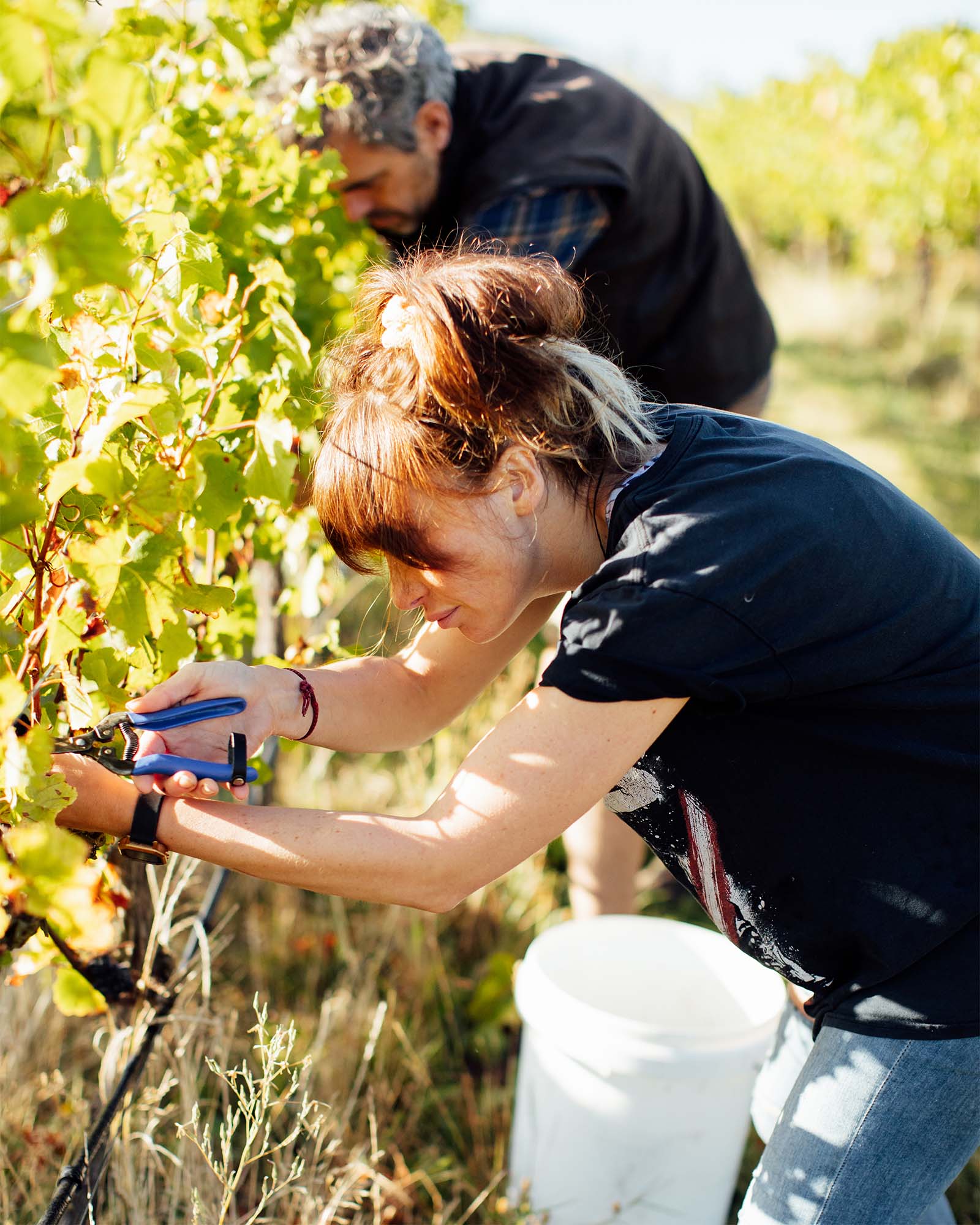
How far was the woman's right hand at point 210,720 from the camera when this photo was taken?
117 centimetres

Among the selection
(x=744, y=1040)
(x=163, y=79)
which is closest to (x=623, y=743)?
(x=744, y=1040)

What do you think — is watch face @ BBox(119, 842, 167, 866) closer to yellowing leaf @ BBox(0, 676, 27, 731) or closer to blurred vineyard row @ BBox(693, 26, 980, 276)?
yellowing leaf @ BBox(0, 676, 27, 731)

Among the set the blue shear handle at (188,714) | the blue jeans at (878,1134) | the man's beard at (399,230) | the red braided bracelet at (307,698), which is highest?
the man's beard at (399,230)

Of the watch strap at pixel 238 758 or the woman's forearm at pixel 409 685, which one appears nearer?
the watch strap at pixel 238 758

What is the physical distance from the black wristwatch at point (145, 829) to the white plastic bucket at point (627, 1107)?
93cm

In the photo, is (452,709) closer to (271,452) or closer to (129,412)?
(271,452)

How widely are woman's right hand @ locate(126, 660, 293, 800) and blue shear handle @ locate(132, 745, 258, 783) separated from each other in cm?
1

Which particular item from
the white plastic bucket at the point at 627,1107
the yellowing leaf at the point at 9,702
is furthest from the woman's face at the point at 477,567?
the white plastic bucket at the point at 627,1107

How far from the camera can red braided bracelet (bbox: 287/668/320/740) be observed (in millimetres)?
1445

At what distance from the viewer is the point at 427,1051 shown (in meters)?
2.31

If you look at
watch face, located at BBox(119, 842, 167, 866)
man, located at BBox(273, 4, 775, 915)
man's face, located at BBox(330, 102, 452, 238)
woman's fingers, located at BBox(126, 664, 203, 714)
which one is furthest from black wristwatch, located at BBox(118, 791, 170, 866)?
man's face, located at BBox(330, 102, 452, 238)

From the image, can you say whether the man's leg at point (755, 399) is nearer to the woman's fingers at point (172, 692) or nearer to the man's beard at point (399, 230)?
the man's beard at point (399, 230)

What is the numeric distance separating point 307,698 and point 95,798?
383 mm

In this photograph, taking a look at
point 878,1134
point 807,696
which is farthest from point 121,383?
point 878,1134
